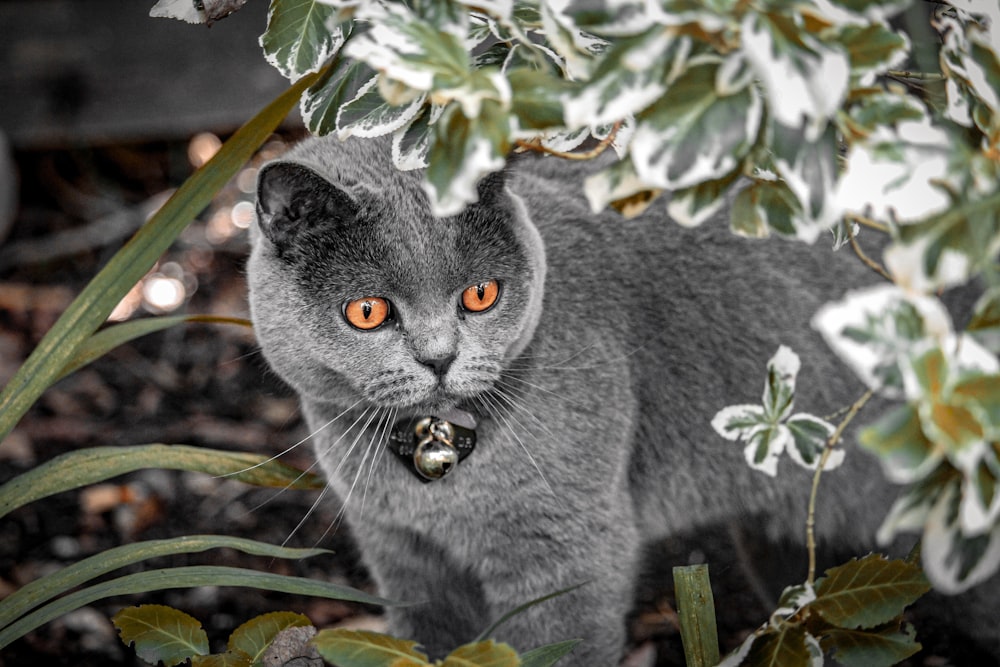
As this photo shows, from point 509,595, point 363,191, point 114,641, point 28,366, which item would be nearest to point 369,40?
point 363,191

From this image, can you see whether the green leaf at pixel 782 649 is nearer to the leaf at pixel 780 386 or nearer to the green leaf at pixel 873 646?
the green leaf at pixel 873 646

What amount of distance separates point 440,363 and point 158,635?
20.1 inches

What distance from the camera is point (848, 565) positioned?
1.20 m

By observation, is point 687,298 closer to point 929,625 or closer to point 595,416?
point 595,416

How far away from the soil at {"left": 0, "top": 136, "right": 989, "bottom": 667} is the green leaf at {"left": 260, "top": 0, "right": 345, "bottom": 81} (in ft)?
2.16

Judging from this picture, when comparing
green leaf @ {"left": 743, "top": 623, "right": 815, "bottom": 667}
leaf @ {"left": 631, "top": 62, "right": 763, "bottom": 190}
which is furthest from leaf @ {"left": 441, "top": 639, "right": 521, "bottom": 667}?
leaf @ {"left": 631, "top": 62, "right": 763, "bottom": 190}

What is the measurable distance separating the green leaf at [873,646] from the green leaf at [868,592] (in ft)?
0.09

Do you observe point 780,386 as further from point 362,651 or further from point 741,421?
point 362,651

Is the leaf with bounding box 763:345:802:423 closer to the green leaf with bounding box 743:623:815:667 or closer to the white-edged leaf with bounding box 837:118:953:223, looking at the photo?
the green leaf with bounding box 743:623:815:667

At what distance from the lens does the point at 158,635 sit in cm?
131

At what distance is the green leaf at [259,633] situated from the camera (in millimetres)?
1317

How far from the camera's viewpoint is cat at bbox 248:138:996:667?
1324 millimetres

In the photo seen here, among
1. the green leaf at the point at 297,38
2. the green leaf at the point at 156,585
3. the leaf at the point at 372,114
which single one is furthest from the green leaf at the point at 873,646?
the green leaf at the point at 297,38

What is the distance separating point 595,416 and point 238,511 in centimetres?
107
